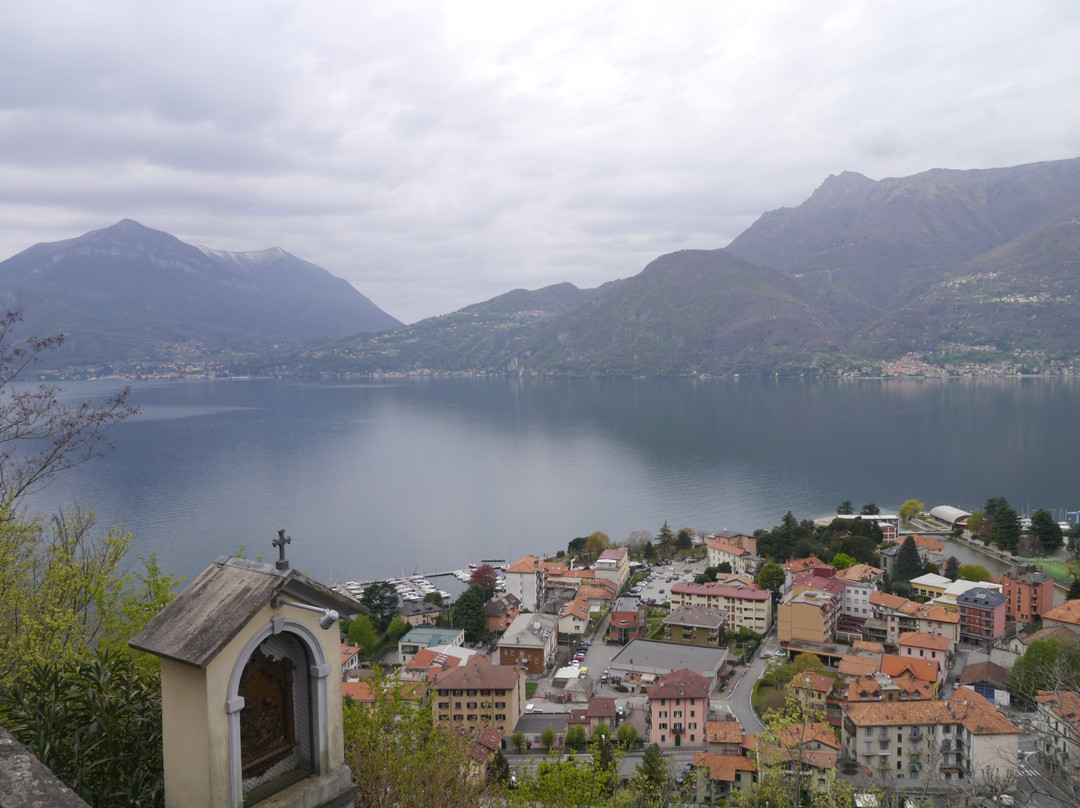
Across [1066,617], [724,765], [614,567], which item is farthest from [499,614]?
[1066,617]

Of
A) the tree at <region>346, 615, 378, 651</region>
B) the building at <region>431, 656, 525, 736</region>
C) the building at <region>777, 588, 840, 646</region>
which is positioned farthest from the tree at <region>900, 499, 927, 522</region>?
the building at <region>431, 656, 525, 736</region>

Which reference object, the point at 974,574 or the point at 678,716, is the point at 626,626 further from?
the point at 974,574

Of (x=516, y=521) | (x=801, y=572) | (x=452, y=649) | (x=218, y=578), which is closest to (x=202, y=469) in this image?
(x=516, y=521)

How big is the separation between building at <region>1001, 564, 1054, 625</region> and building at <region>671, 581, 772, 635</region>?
18.7 ft

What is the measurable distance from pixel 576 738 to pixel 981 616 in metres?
10.9

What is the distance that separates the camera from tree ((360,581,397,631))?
1889 cm

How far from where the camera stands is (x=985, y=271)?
122 meters

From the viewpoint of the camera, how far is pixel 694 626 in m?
17.9

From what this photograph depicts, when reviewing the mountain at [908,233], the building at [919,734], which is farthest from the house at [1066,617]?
the mountain at [908,233]

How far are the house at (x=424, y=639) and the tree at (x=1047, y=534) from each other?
64.0 ft

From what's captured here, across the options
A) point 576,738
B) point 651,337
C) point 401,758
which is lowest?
point 576,738

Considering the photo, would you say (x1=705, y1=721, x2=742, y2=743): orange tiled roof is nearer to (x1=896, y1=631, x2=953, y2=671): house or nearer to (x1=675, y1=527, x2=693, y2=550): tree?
(x1=896, y1=631, x2=953, y2=671): house

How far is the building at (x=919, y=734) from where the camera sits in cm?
1134

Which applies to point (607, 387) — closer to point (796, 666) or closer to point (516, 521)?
point (516, 521)
